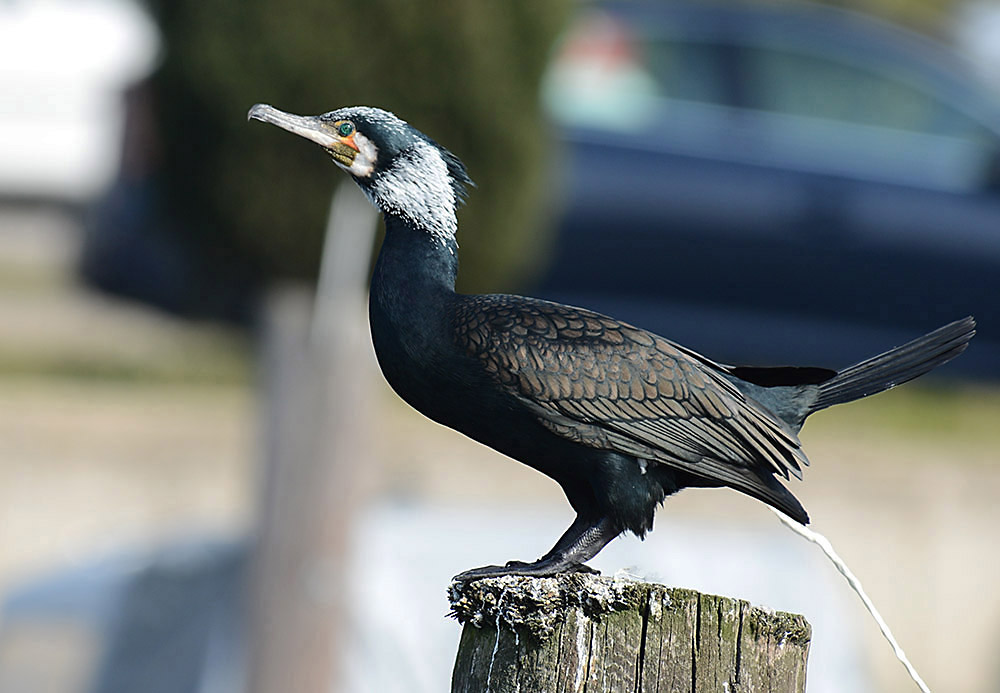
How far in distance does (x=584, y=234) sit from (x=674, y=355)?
4.82m

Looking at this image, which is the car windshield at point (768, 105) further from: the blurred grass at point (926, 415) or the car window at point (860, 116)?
the blurred grass at point (926, 415)

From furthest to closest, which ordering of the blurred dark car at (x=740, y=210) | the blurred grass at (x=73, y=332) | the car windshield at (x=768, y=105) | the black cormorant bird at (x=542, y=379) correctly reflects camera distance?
the blurred grass at (x=73, y=332)
the car windshield at (x=768, y=105)
the blurred dark car at (x=740, y=210)
the black cormorant bird at (x=542, y=379)

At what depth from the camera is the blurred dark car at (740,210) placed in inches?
293

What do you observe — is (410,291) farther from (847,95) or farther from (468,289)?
(847,95)

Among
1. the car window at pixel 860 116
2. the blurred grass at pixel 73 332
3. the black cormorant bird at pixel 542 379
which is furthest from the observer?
the blurred grass at pixel 73 332

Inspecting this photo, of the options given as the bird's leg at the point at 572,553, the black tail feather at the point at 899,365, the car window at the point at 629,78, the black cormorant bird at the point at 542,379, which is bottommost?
the bird's leg at the point at 572,553

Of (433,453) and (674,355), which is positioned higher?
(433,453)

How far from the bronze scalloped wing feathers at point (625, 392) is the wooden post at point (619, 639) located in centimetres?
24

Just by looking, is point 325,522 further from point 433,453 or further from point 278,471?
point 433,453

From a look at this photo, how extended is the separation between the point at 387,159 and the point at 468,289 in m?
3.33

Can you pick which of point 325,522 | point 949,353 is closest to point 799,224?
point 325,522

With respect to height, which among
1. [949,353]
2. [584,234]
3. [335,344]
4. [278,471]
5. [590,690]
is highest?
[584,234]

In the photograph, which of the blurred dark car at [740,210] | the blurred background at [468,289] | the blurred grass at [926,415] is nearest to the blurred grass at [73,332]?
the blurred background at [468,289]

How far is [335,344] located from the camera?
20.0 ft
